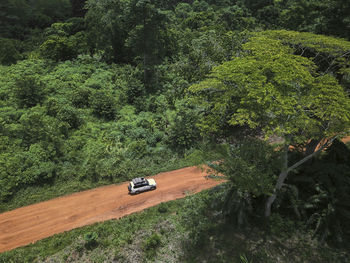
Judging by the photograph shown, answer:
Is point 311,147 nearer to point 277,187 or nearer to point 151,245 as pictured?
point 277,187

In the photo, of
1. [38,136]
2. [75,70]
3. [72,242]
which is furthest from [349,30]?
[75,70]

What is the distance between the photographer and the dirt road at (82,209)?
651 inches

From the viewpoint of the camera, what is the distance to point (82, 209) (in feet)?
59.6

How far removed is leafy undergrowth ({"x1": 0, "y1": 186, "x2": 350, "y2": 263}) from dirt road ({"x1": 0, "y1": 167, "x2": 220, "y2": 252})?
1.11m

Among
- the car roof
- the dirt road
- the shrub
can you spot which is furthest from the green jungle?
the car roof

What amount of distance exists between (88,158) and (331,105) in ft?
63.5

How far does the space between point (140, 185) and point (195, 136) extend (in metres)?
7.89

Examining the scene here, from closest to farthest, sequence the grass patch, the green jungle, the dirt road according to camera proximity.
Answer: the green jungle, the dirt road, the grass patch

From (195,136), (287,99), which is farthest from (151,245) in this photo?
(195,136)

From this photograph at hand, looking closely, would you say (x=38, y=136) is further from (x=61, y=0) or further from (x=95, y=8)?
(x=61, y=0)

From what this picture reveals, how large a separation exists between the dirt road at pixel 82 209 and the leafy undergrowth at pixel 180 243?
1110 mm

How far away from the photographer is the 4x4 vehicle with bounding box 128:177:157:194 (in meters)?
19.2

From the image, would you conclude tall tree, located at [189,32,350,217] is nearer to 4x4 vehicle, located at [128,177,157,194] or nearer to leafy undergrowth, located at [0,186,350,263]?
leafy undergrowth, located at [0,186,350,263]

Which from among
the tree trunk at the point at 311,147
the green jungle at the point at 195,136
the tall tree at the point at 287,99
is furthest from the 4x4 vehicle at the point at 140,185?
the tree trunk at the point at 311,147
